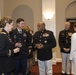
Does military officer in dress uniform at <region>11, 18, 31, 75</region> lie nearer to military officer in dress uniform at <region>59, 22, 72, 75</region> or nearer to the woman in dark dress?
Answer: the woman in dark dress

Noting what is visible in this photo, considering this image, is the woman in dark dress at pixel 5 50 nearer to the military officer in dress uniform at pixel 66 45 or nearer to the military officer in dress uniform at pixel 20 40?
the military officer in dress uniform at pixel 20 40

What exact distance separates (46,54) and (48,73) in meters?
0.49

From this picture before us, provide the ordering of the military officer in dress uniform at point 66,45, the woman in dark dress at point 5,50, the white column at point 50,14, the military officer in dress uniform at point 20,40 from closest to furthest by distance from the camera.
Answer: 1. the woman in dark dress at point 5,50
2. the military officer in dress uniform at point 20,40
3. the military officer in dress uniform at point 66,45
4. the white column at point 50,14

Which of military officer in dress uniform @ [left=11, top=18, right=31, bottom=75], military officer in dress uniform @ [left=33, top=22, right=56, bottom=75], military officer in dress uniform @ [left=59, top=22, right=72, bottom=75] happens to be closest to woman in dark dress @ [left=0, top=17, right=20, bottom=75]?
military officer in dress uniform @ [left=11, top=18, right=31, bottom=75]

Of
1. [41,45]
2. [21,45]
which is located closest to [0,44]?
[21,45]

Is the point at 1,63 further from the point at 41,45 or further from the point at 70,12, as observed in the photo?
the point at 70,12

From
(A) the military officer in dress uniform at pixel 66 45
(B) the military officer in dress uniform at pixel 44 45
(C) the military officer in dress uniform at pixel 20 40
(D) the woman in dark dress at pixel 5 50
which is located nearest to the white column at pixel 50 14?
(A) the military officer in dress uniform at pixel 66 45

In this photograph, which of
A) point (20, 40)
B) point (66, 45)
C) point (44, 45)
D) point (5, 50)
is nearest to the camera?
point (5, 50)

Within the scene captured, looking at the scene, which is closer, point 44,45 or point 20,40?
point 20,40

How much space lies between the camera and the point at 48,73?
4.37 metres

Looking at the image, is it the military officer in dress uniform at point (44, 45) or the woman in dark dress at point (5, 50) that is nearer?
the woman in dark dress at point (5, 50)

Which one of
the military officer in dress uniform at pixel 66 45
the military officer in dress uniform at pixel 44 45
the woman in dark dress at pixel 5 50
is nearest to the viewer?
the woman in dark dress at pixel 5 50

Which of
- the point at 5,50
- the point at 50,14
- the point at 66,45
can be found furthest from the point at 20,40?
the point at 50,14

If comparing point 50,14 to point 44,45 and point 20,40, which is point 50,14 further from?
point 20,40
